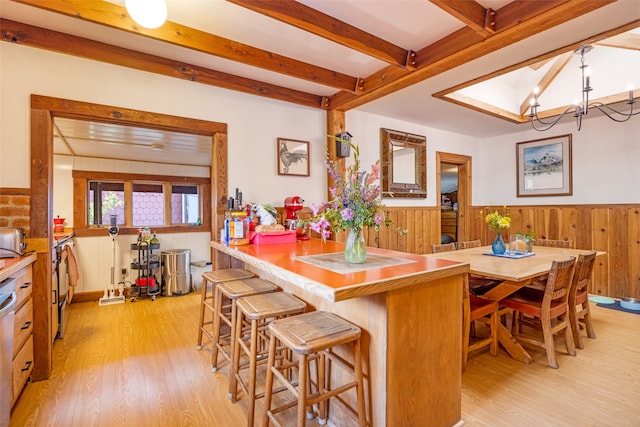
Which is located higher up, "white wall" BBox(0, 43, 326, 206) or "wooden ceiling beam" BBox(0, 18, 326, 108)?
"wooden ceiling beam" BBox(0, 18, 326, 108)

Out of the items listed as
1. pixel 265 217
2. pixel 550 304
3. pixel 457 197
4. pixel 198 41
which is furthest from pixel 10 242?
pixel 457 197

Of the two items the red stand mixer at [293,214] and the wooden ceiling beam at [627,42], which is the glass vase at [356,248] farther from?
the wooden ceiling beam at [627,42]

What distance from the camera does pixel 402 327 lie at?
1420 millimetres

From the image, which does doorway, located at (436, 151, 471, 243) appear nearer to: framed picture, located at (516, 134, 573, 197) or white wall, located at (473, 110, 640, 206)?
white wall, located at (473, 110, 640, 206)

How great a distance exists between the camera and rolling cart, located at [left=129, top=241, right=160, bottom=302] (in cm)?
429

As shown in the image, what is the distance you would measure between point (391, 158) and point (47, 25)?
136 inches

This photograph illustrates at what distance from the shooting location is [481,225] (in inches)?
202

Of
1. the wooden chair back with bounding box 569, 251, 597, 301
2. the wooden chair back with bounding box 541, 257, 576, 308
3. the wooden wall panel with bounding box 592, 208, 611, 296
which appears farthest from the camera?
the wooden wall panel with bounding box 592, 208, 611, 296

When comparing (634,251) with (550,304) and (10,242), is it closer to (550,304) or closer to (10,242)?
(550,304)

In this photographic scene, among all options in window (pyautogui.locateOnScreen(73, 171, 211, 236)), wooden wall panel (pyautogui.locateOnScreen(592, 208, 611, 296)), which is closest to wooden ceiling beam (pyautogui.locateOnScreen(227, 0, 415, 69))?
wooden wall panel (pyautogui.locateOnScreen(592, 208, 611, 296))

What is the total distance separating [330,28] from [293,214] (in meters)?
1.61

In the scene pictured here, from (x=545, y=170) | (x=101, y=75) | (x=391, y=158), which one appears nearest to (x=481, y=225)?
(x=545, y=170)

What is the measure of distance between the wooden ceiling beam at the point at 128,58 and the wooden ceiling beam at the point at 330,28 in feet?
3.61

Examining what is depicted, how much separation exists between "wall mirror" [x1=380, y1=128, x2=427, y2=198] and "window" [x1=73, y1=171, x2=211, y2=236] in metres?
3.23
